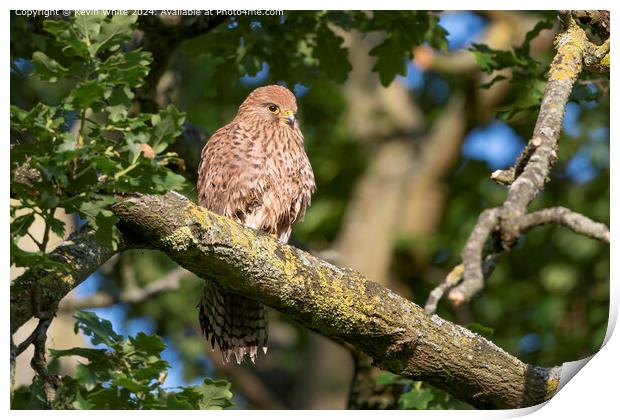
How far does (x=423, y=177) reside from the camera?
9.66 metres

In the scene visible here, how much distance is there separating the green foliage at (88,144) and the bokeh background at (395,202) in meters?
2.06

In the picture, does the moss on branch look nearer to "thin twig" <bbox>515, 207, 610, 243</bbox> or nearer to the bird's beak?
"thin twig" <bbox>515, 207, 610, 243</bbox>

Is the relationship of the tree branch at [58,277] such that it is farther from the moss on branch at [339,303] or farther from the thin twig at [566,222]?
the thin twig at [566,222]

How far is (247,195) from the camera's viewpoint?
14.6 ft

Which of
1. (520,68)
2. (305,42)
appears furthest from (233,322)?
(520,68)

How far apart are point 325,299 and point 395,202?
6.39m

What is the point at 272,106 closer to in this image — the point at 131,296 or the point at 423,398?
the point at 423,398

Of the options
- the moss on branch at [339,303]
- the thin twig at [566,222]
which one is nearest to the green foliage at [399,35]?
the moss on branch at [339,303]

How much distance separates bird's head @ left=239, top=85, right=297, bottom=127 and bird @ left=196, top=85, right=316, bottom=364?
0.47 ft

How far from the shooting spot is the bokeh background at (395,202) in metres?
6.26

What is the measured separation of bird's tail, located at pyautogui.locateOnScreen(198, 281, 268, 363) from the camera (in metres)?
4.46
